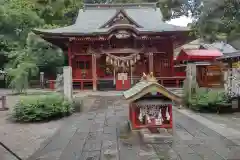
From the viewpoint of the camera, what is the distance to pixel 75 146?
266 inches

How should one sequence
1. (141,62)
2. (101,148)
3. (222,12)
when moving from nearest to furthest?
(222,12) → (101,148) → (141,62)

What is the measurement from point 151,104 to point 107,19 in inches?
694

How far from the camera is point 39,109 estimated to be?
10508 millimetres

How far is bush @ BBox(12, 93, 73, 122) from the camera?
34.1 ft

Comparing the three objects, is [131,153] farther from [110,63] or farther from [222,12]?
[110,63]

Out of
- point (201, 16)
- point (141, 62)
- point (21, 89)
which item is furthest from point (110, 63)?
point (201, 16)

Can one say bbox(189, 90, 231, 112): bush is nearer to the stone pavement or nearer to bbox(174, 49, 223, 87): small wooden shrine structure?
the stone pavement

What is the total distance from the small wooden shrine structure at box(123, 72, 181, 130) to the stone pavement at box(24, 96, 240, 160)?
0.42 metres

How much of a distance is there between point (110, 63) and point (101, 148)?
15.2 metres

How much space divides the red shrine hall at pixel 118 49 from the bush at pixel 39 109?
9.63 metres

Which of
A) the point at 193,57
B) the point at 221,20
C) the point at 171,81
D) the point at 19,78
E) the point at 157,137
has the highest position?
the point at 193,57

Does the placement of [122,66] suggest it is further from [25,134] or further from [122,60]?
[25,134]

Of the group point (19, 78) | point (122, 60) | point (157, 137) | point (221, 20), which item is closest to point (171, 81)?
point (122, 60)

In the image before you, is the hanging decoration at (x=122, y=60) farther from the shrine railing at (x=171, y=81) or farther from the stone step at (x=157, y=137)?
the stone step at (x=157, y=137)
